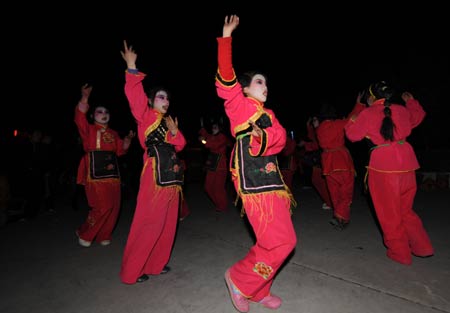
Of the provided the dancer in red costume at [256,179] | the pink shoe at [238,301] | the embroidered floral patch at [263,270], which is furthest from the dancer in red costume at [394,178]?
the pink shoe at [238,301]

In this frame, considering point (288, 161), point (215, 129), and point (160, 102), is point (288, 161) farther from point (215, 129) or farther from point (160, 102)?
point (160, 102)

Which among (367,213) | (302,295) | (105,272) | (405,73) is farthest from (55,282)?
(405,73)

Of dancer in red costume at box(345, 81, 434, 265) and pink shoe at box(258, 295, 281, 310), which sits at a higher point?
dancer in red costume at box(345, 81, 434, 265)

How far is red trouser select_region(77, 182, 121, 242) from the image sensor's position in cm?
392

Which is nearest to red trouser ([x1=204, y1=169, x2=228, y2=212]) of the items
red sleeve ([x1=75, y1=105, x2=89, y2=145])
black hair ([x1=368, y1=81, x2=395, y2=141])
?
red sleeve ([x1=75, y1=105, x2=89, y2=145])

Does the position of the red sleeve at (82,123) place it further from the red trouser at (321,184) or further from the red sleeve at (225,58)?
the red trouser at (321,184)

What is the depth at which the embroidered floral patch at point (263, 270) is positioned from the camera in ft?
7.12

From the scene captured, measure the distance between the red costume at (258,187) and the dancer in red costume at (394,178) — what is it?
4.79 ft

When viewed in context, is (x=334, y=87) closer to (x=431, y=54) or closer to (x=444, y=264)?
(x=431, y=54)

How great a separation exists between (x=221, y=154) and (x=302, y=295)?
4.08 m

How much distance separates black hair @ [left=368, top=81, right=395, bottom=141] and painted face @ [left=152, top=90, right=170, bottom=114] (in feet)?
7.49

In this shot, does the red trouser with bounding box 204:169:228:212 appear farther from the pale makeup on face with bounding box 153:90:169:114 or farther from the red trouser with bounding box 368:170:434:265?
the red trouser with bounding box 368:170:434:265

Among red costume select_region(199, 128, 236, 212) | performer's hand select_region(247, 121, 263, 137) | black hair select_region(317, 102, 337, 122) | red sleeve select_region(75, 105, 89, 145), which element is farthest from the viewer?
red costume select_region(199, 128, 236, 212)

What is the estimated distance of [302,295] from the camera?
254cm
